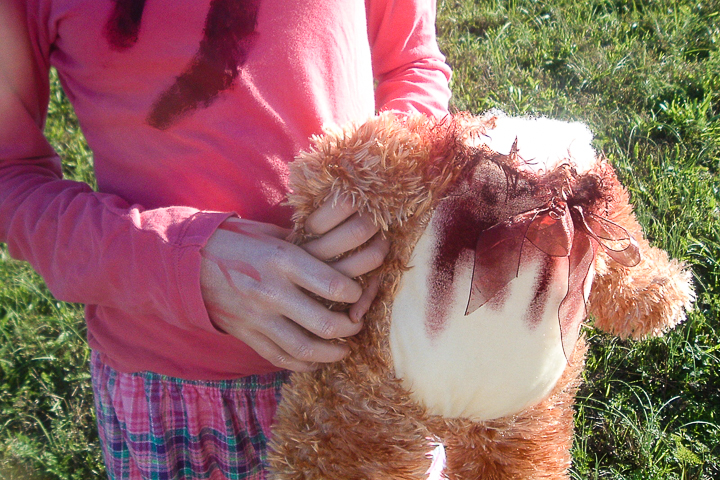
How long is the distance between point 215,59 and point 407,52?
462mm

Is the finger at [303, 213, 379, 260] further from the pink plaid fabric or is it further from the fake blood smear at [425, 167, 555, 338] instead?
the pink plaid fabric

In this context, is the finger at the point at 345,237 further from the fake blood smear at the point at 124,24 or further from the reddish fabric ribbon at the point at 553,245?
the fake blood smear at the point at 124,24

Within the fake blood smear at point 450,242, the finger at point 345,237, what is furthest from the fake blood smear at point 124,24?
the fake blood smear at point 450,242

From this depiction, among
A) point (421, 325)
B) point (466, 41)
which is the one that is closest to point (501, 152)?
point (421, 325)

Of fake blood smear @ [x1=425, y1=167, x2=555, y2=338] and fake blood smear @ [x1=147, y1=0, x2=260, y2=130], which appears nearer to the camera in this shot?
fake blood smear @ [x1=425, y1=167, x2=555, y2=338]

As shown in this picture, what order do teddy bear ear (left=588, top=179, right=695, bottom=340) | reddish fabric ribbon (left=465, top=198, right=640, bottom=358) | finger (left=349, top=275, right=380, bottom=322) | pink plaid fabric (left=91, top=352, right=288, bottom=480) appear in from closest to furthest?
reddish fabric ribbon (left=465, top=198, right=640, bottom=358)
finger (left=349, top=275, right=380, bottom=322)
teddy bear ear (left=588, top=179, right=695, bottom=340)
pink plaid fabric (left=91, top=352, right=288, bottom=480)

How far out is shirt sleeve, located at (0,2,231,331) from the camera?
733 millimetres

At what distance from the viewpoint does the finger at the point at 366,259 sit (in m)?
0.70

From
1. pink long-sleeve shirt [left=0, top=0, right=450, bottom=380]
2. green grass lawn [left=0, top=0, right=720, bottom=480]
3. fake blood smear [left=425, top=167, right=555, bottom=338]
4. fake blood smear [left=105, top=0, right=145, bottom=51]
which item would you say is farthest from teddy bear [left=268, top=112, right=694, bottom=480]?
green grass lawn [left=0, top=0, right=720, bottom=480]

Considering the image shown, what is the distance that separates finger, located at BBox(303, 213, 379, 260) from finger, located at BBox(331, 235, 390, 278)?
0.01 metres

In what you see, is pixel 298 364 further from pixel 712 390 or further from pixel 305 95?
pixel 712 390

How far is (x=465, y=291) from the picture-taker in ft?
2.23

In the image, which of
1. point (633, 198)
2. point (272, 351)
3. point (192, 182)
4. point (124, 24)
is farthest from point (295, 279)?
point (633, 198)

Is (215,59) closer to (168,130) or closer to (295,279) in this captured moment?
(168,130)
